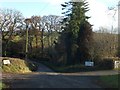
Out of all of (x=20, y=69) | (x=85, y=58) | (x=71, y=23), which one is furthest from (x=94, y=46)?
(x=20, y=69)

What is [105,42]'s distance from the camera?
69.2m

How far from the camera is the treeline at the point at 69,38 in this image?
2630 inches

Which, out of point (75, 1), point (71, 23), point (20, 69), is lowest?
point (20, 69)

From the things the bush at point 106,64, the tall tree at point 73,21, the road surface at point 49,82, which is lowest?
the bush at point 106,64

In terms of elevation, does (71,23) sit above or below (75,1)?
below

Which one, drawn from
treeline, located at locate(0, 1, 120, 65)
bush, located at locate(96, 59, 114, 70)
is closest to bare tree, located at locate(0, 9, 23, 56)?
treeline, located at locate(0, 1, 120, 65)

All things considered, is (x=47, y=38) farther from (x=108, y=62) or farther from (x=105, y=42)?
(x=108, y=62)

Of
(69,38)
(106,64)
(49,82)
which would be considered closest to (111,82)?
(49,82)

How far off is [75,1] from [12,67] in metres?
27.0

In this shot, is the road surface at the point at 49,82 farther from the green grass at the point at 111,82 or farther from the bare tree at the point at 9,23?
the bare tree at the point at 9,23

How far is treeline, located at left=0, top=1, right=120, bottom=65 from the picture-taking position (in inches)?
2630

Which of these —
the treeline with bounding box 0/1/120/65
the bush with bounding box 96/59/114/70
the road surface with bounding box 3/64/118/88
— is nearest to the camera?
the road surface with bounding box 3/64/118/88

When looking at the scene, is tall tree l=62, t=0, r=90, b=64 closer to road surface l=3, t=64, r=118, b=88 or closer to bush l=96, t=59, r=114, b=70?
A: bush l=96, t=59, r=114, b=70

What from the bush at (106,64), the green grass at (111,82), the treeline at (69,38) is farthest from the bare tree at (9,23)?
the green grass at (111,82)
